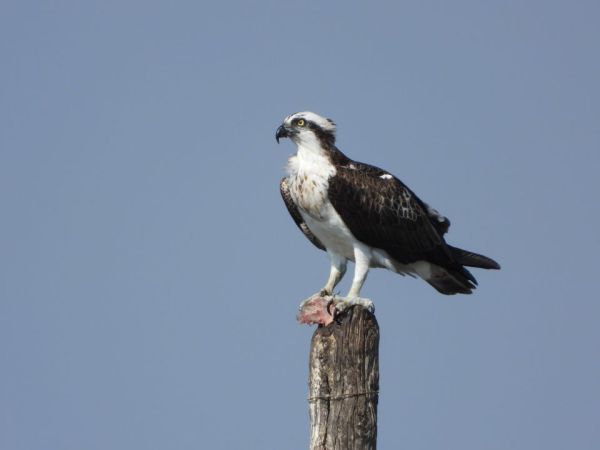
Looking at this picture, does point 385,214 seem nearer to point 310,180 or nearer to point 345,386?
point 310,180

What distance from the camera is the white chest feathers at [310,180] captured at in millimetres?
10344

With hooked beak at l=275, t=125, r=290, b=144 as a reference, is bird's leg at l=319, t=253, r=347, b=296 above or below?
below

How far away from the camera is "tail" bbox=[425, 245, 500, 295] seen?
1107 cm

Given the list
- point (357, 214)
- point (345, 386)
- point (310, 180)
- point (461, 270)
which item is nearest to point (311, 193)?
point (310, 180)

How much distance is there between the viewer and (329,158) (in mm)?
10570

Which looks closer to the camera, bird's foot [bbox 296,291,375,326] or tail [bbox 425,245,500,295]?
bird's foot [bbox 296,291,375,326]

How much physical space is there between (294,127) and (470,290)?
2670mm

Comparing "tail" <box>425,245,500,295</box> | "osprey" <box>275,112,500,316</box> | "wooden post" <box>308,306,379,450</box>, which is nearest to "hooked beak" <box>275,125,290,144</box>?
"osprey" <box>275,112,500,316</box>

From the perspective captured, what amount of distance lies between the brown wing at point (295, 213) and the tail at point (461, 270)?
131cm

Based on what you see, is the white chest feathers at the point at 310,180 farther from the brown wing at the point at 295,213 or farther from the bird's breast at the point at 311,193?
the brown wing at the point at 295,213

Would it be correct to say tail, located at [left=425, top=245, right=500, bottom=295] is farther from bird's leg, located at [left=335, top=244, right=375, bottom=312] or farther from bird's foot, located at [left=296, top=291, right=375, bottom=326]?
bird's foot, located at [left=296, top=291, right=375, bottom=326]

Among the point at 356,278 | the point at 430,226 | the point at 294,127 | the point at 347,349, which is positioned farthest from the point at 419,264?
the point at 347,349

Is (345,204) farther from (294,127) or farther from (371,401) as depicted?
(371,401)

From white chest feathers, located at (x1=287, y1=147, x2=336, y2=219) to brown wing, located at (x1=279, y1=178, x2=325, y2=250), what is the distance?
1.00 ft
